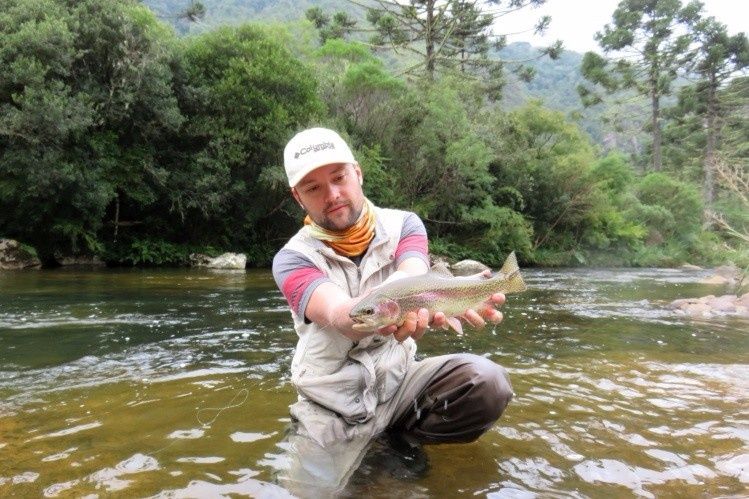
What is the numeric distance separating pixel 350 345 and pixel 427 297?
51cm

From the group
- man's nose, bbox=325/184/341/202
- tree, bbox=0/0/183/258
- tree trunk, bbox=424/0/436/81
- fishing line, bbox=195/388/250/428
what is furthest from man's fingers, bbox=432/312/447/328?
tree trunk, bbox=424/0/436/81

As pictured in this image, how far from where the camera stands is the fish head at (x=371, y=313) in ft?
8.47

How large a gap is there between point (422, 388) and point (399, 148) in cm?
2402

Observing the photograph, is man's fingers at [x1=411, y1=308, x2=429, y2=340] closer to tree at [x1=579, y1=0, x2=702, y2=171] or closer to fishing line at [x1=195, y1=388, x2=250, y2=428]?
fishing line at [x1=195, y1=388, x2=250, y2=428]

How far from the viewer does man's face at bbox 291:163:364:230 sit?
306 centimetres

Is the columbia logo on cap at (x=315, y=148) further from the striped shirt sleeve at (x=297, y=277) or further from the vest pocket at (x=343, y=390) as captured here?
the vest pocket at (x=343, y=390)

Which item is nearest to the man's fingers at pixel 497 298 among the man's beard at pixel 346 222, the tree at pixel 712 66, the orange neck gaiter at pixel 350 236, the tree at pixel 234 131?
the orange neck gaiter at pixel 350 236

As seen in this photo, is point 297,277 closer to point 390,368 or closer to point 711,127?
point 390,368

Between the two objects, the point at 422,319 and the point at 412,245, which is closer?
the point at 422,319

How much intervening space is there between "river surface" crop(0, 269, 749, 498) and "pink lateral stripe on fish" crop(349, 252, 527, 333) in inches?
34.6

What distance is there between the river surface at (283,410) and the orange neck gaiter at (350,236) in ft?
3.87

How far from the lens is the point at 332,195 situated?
10.0 feet

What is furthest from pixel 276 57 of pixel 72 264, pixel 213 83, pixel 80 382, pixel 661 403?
pixel 661 403

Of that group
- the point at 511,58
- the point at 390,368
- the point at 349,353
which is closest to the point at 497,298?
the point at 390,368
